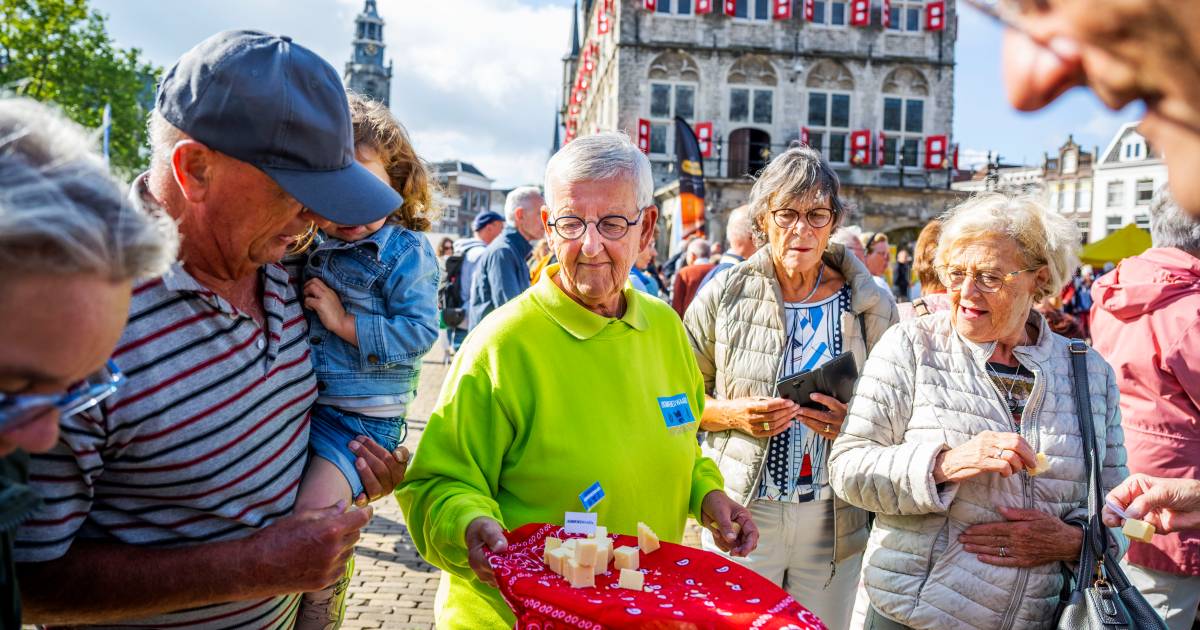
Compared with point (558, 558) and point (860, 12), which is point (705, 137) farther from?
point (558, 558)

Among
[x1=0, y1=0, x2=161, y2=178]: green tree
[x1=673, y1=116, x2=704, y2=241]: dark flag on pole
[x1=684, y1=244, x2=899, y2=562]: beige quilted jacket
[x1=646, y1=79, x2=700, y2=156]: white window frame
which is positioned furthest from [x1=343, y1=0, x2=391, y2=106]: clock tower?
[x1=684, y1=244, x2=899, y2=562]: beige quilted jacket

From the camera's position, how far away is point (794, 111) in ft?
102

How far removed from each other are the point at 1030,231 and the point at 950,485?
88 cm

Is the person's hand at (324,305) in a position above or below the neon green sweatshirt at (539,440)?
above

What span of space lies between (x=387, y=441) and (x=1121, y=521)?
85.3 inches

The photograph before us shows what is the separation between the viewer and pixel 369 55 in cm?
10288

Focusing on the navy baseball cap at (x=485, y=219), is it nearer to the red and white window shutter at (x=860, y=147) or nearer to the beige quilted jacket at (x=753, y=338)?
the beige quilted jacket at (x=753, y=338)

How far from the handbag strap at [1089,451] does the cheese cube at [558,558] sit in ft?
5.56

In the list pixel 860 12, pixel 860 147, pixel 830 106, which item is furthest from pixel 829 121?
pixel 860 12

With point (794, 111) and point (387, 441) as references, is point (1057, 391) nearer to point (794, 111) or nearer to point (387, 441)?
point (387, 441)

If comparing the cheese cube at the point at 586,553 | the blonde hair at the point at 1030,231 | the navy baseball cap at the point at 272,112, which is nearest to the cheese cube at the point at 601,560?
the cheese cube at the point at 586,553

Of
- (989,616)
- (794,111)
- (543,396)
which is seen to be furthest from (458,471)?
(794,111)

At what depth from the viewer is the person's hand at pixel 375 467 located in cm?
207

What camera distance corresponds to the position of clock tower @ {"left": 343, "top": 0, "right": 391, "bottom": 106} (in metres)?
101
